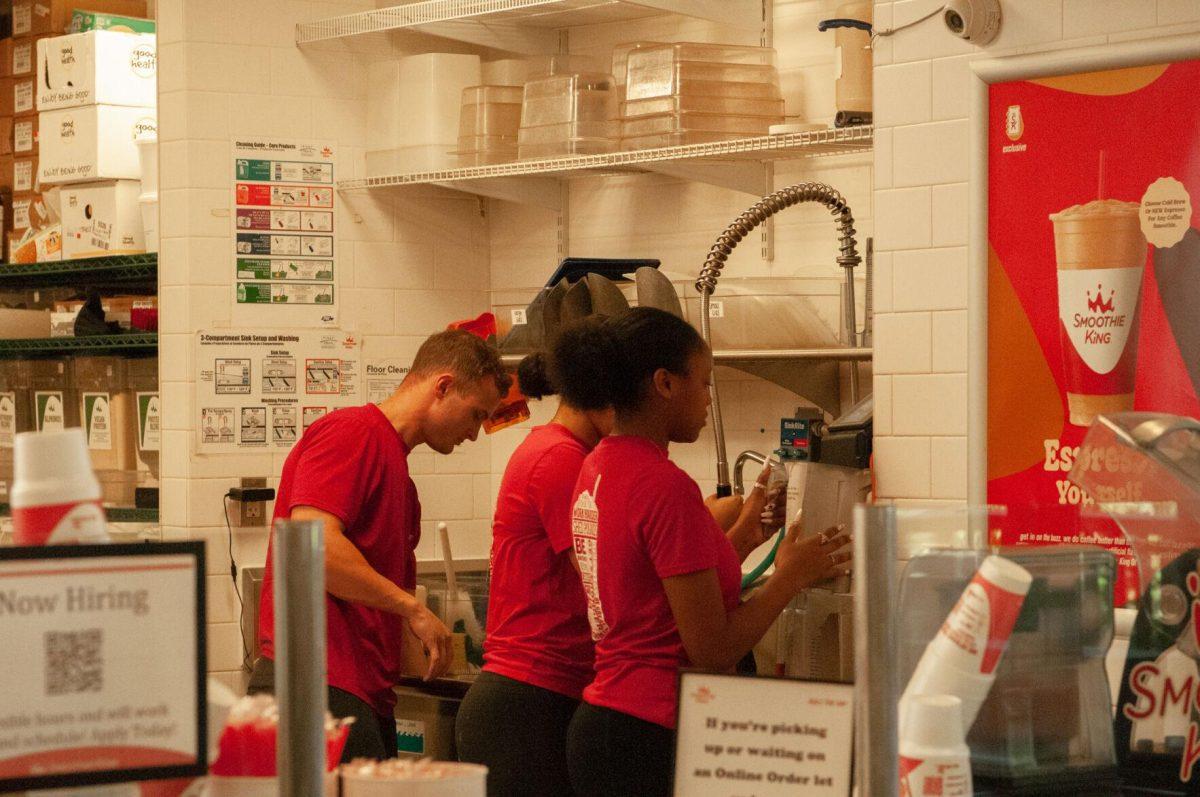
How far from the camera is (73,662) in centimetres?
130

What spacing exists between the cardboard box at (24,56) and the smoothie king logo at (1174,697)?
4.93 metres

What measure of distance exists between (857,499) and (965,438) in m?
Answer: 0.32

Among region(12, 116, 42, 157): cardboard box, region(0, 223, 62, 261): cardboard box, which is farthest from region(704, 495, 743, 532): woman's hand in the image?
region(12, 116, 42, 157): cardboard box

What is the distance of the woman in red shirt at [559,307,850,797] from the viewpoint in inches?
97.0

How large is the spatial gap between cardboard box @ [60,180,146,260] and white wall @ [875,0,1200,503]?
2889mm

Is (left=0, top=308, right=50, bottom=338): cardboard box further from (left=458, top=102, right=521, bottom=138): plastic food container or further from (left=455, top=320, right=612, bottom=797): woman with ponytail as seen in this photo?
(left=455, top=320, right=612, bottom=797): woman with ponytail

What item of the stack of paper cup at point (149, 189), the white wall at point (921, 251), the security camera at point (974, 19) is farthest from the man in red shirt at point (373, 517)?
the stack of paper cup at point (149, 189)

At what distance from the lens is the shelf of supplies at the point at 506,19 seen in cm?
426

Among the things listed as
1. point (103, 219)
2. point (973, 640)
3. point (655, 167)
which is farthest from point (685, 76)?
point (973, 640)

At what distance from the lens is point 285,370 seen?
476 centimetres

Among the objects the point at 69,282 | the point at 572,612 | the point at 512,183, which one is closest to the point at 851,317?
the point at 572,612

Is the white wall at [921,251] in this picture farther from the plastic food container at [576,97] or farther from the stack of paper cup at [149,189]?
the stack of paper cup at [149,189]

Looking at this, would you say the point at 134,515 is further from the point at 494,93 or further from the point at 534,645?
the point at 534,645

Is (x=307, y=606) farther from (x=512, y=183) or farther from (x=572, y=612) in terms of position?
(x=512, y=183)
